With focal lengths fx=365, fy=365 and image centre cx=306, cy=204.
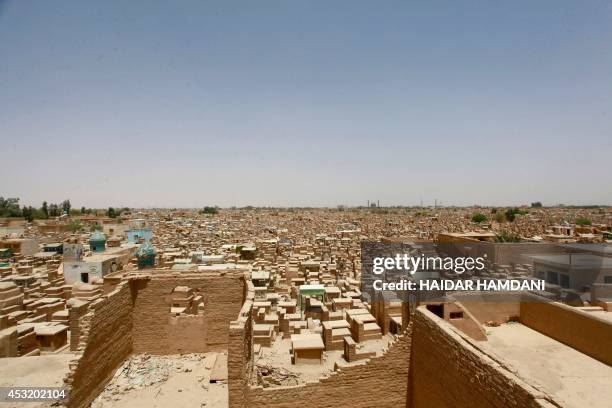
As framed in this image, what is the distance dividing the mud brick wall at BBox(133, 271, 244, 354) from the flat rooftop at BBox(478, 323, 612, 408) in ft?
27.1

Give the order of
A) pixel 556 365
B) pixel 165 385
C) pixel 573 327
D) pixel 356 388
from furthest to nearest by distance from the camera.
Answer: pixel 165 385 → pixel 573 327 → pixel 556 365 → pixel 356 388

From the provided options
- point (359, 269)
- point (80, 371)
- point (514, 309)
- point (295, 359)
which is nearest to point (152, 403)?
point (80, 371)

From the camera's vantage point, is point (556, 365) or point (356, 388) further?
point (556, 365)

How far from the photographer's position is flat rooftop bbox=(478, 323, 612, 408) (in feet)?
23.4

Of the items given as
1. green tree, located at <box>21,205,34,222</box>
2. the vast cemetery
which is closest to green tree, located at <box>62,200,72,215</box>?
green tree, located at <box>21,205,34,222</box>

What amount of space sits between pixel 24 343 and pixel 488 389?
17.7 metres

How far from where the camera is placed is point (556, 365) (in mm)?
8523

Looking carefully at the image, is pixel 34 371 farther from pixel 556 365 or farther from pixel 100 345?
pixel 556 365

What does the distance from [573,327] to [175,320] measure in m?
12.0

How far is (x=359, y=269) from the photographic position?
34875 millimetres

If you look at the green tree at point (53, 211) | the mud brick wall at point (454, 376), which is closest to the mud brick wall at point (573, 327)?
the mud brick wall at point (454, 376)

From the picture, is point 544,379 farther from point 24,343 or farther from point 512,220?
point 512,220

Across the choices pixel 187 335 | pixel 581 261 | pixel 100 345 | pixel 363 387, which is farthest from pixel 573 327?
pixel 581 261

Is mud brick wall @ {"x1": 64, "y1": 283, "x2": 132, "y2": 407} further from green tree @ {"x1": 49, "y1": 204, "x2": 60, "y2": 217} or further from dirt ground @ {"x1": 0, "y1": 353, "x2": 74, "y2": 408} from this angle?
green tree @ {"x1": 49, "y1": 204, "x2": 60, "y2": 217}
